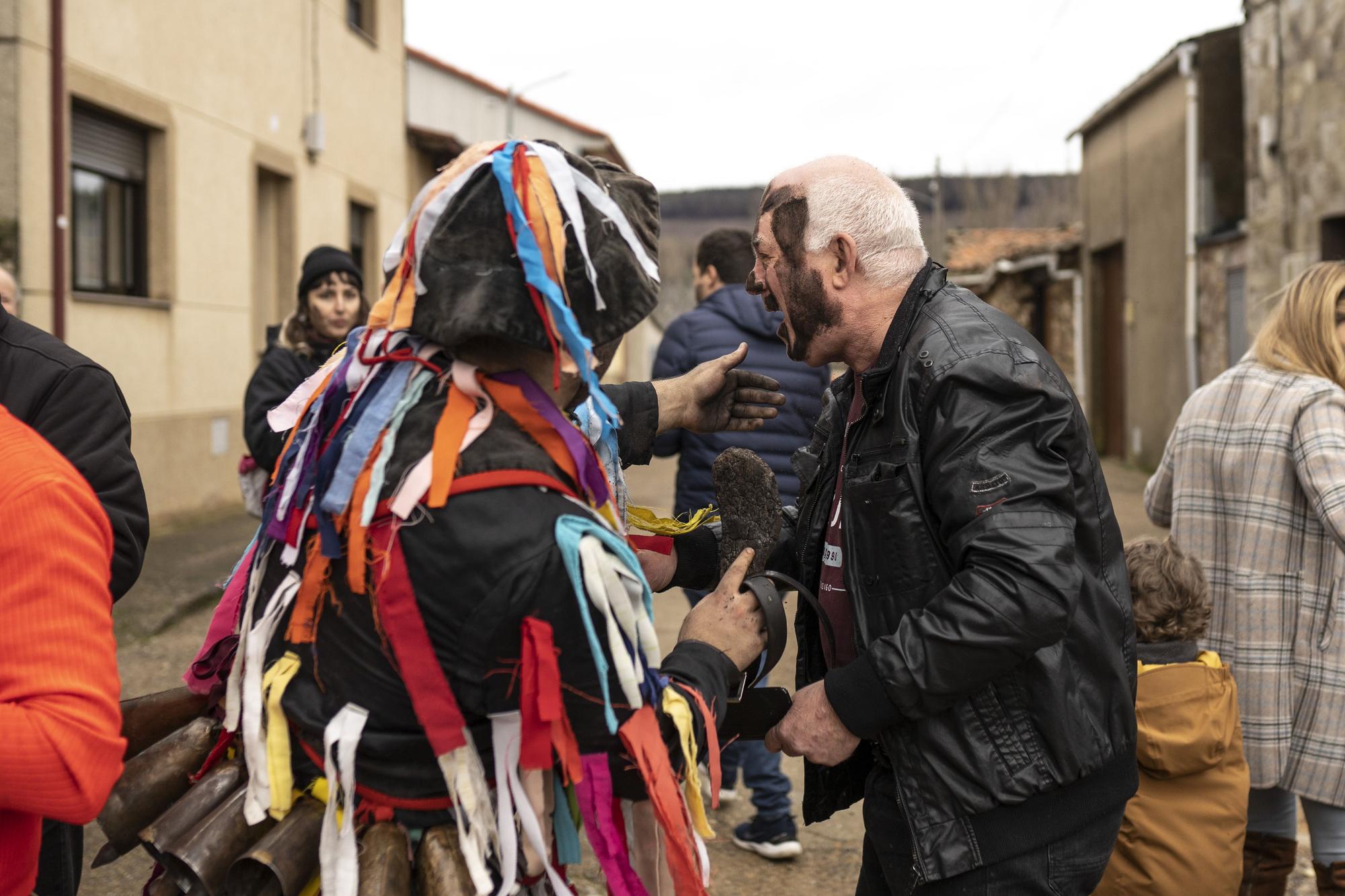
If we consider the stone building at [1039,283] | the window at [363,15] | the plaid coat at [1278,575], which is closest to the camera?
→ the plaid coat at [1278,575]

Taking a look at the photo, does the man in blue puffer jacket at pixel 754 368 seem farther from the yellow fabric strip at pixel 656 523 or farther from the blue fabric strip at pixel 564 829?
the blue fabric strip at pixel 564 829

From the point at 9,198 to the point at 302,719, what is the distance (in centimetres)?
710

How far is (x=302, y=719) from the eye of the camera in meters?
1.63

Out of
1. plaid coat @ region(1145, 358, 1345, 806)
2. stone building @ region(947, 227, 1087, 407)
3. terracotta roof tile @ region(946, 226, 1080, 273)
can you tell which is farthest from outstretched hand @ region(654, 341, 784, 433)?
terracotta roof tile @ region(946, 226, 1080, 273)

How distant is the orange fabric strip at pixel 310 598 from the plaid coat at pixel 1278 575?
105 inches

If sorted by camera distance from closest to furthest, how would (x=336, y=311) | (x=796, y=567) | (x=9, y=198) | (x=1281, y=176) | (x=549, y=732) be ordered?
(x=549, y=732) → (x=796, y=567) → (x=336, y=311) → (x=9, y=198) → (x=1281, y=176)

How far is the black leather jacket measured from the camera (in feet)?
6.33

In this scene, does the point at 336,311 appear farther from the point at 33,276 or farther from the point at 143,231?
the point at 143,231

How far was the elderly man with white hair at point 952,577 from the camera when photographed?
1.94 m

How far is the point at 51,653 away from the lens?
150 cm

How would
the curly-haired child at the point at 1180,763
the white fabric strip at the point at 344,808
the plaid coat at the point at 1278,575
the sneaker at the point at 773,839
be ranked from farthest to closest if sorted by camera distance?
the sneaker at the point at 773,839, the plaid coat at the point at 1278,575, the curly-haired child at the point at 1180,763, the white fabric strip at the point at 344,808

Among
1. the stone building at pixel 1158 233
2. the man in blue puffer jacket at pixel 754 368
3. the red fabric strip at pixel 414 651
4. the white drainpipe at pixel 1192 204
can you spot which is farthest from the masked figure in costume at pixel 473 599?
the white drainpipe at pixel 1192 204

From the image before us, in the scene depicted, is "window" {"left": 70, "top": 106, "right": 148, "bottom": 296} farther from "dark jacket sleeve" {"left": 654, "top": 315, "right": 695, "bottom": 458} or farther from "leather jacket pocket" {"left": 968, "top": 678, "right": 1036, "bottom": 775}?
"leather jacket pocket" {"left": 968, "top": 678, "right": 1036, "bottom": 775}

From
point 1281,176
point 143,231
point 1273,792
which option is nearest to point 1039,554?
point 1273,792
